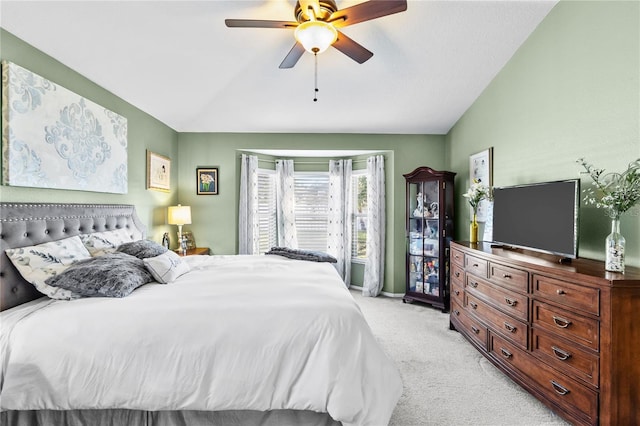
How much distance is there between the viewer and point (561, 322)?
1859 millimetres

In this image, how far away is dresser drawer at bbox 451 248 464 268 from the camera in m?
3.12

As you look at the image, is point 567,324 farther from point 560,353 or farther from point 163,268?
point 163,268

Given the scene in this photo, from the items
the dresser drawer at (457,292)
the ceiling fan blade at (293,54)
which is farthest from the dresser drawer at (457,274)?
the ceiling fan blade at (293,54)

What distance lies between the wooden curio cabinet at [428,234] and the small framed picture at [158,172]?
3.30 metres

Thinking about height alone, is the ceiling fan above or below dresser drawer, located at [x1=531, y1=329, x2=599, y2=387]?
above

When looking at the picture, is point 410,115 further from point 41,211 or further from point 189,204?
point 41,211

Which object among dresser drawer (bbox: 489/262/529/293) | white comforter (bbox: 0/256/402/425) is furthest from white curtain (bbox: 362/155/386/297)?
white comforter (bbox: 0/256/402/425)

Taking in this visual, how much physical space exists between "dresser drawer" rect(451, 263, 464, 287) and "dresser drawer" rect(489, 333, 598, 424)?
757 mm

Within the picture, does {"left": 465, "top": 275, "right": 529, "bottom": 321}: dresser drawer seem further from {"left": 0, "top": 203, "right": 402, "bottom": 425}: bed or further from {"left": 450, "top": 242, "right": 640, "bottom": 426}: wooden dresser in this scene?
{"left": 0, "top": 203, "right": 402, "bottom": 425}: bed

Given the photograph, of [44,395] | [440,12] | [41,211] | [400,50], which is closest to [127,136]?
[41,211]

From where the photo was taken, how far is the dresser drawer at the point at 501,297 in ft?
7.11

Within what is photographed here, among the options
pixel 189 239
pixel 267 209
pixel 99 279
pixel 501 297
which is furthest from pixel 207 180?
pixel 501 297

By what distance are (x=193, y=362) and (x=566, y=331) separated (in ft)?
7.12

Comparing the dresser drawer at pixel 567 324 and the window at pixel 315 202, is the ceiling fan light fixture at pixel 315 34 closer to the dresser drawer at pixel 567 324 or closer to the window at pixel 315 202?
the dresser drawer at pixel 567 324
